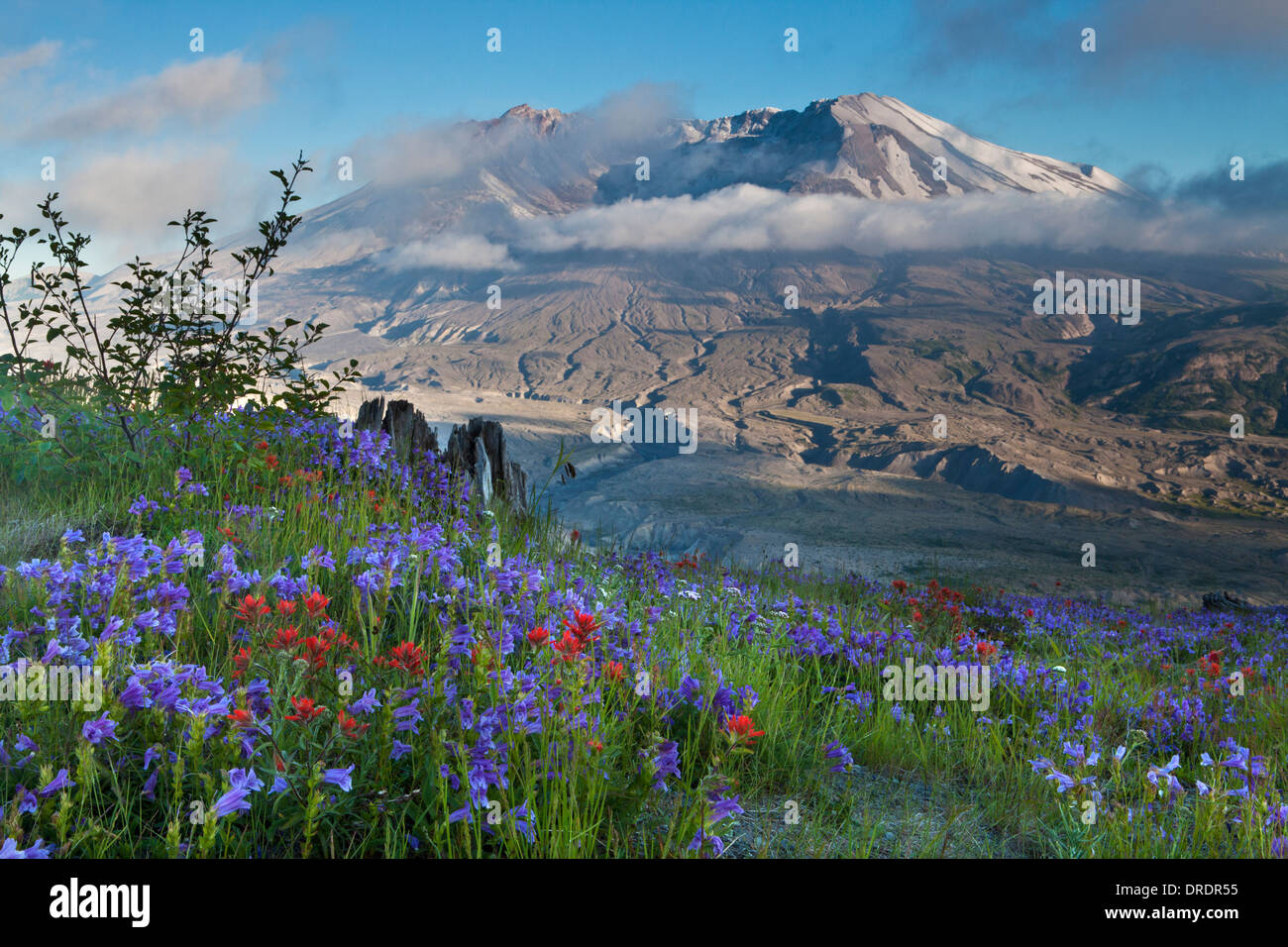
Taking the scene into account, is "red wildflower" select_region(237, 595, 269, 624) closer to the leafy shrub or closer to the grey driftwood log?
the leafy shrub

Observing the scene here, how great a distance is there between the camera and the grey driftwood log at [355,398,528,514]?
7.40 metres

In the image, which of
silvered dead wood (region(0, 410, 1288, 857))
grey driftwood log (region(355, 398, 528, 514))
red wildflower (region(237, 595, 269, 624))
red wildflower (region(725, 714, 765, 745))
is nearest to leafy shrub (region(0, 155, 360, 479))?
silvered dead wood (region(0, 410, 1288, 857))

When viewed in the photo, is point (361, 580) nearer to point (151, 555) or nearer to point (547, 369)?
point (151, 555)

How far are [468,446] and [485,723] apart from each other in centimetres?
618

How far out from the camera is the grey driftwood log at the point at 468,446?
740 cm

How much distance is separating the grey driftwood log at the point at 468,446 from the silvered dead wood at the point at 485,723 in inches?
97.6

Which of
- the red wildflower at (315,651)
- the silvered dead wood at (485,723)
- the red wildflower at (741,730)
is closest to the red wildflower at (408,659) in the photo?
the silvered dead wood at (485,723)

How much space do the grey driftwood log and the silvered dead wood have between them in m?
2.48

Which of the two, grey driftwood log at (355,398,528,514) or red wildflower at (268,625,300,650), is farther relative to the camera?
grey driftwood log at (355,398,528,514)

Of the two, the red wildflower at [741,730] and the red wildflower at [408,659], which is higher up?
the red wildflower at [408,659]

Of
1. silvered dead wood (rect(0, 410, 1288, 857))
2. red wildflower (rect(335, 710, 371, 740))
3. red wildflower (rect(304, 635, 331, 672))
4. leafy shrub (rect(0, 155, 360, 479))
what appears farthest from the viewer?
leafy shrub (rect(0, 155, 360, 479))

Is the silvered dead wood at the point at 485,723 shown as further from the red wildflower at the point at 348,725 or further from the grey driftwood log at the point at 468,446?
the grey driftwood log at the point at 468,446

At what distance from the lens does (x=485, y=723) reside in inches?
75.3
